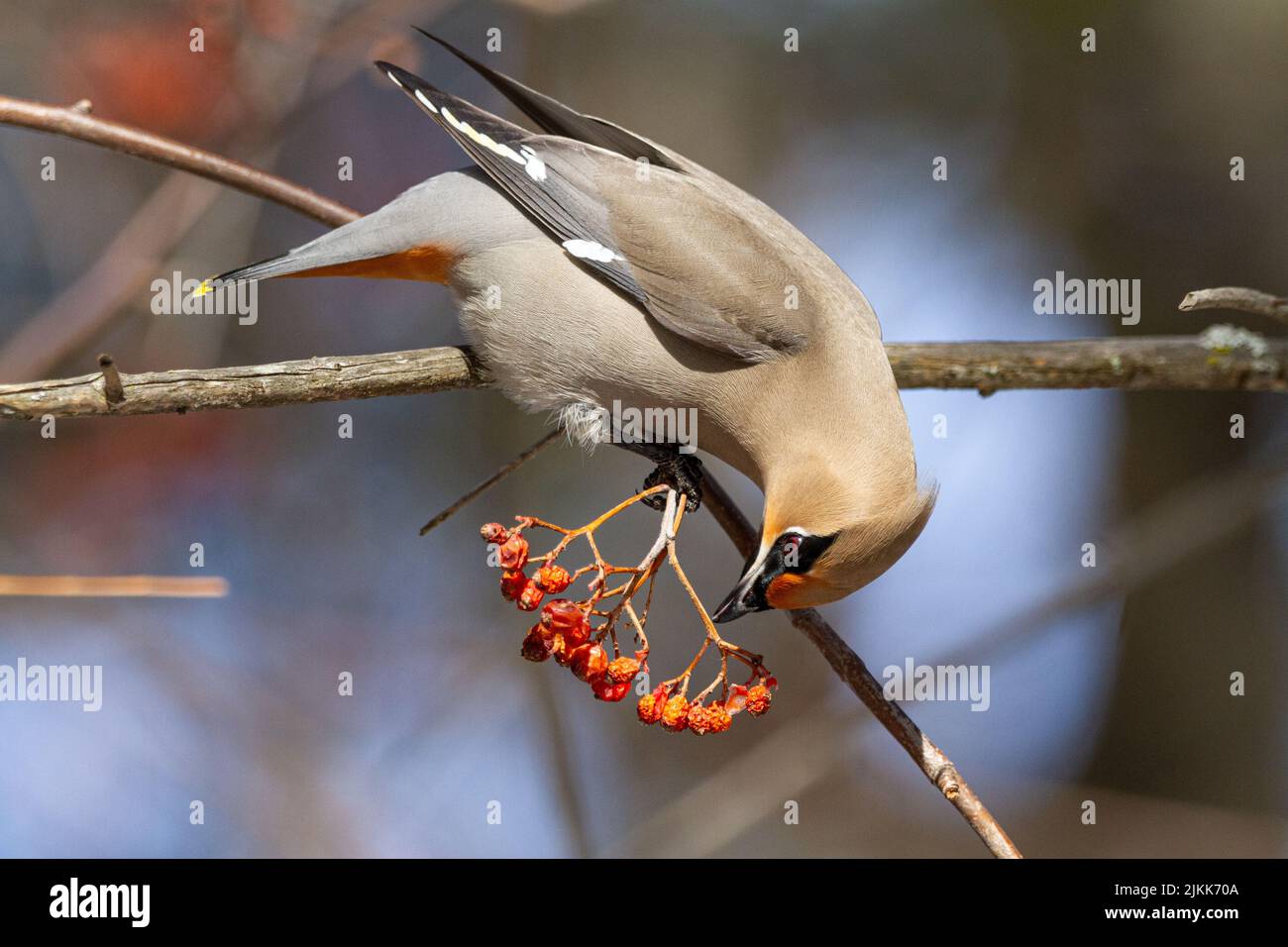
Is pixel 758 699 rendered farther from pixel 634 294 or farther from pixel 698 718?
pixel 634 294

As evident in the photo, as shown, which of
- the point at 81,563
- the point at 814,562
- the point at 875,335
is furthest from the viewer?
the point at 81,563

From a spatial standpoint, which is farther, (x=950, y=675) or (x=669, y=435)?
(x=950, y=675)

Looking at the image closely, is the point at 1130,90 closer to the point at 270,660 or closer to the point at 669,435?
the point at 669,435

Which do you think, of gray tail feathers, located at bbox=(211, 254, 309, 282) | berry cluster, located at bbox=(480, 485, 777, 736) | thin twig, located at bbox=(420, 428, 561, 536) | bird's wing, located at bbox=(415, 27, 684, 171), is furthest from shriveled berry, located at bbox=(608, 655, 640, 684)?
bird's wing, located at bbox=(415, 27, 684, 171)

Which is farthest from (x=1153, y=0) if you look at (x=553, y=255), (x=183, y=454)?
(x=183, y=454)

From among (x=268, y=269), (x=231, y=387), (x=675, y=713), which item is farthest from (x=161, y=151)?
(x=675, y=713)

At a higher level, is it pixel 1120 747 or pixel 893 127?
pixel 893 127
